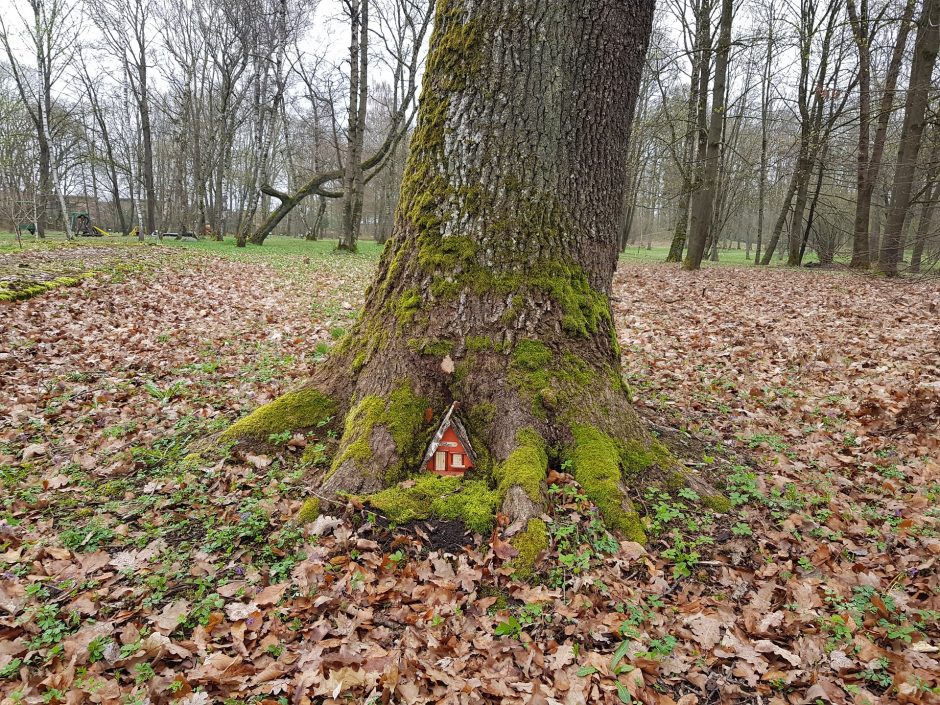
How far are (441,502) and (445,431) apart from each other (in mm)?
450

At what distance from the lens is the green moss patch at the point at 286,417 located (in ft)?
12.1

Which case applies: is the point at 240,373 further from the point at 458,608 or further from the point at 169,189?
the point at 169,189

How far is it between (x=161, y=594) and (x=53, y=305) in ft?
24.2

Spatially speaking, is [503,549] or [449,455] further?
[449,455]

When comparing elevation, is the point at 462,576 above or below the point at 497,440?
below

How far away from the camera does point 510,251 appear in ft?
10.9

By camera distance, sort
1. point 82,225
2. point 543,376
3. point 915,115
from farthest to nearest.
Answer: point 82,225
point 915,115
point 543,376

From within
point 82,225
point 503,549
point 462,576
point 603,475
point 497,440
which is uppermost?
point 82,225

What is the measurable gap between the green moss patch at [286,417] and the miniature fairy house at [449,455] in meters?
0.97

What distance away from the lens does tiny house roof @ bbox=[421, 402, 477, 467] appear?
3.17 meters

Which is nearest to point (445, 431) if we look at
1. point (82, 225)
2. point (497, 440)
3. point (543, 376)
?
point (497, 440)

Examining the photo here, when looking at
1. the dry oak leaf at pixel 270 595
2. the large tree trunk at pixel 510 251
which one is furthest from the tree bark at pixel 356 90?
the dry oak leaf at pixel 270 595

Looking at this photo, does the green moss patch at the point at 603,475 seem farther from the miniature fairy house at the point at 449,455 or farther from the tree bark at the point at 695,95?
the tree bark at the point at 695,95

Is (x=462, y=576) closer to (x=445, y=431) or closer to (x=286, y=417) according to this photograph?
(x=445, y=431)
